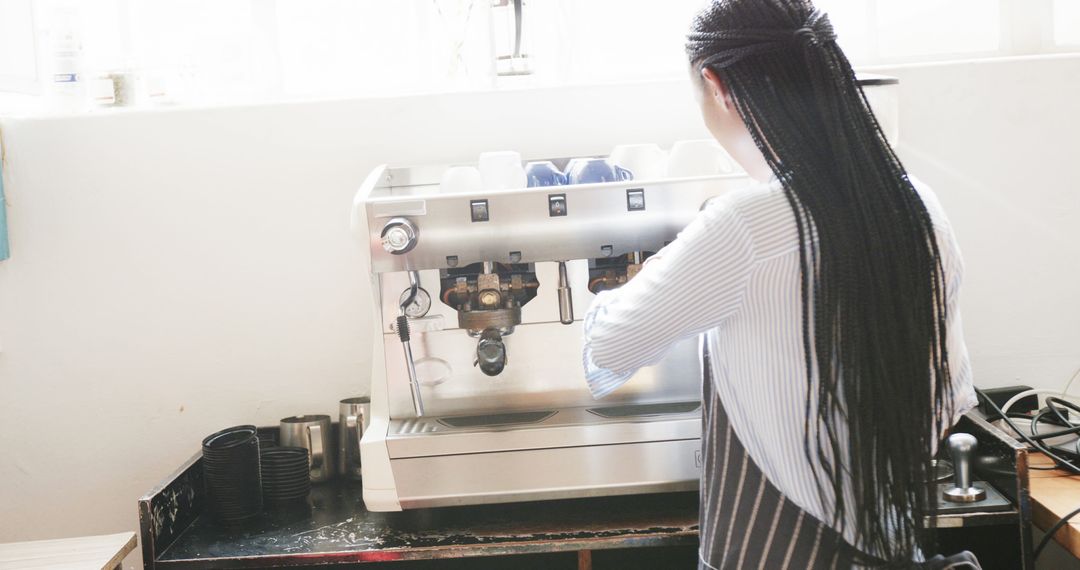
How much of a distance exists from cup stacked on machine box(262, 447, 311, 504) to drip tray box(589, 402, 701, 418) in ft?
1.86

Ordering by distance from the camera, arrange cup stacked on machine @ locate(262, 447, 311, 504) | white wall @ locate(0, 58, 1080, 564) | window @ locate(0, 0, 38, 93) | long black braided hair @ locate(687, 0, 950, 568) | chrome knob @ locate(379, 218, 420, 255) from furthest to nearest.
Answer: white wall @ locate(0, 58, 1080, 564)
window @ locate(0, 0, 38, 93)
cup stacked on machine @ locate(262, 447, 311, 504)
chrome knob @ locate(379, 218, 420, 255)
long black braided hair @ locate(687, 0, 950, 568)

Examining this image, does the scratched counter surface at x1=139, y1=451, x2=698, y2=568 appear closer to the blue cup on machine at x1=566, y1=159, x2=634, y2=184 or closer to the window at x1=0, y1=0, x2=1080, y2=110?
the blue cup on machine at x1=566, y1=159, x2=634, y2=184

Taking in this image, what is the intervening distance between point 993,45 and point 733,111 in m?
1.45

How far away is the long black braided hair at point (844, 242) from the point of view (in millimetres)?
905

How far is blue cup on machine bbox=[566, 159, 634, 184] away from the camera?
1.49m

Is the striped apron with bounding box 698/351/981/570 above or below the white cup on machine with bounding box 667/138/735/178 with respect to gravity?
below

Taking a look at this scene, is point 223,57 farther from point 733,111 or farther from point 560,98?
point 733,111

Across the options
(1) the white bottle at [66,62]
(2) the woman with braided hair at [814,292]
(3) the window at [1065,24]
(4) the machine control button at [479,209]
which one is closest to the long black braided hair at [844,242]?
(2) the woman with braided hair at [814,292]

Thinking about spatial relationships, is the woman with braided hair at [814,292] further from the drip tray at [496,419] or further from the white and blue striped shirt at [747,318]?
the drip tray at [496,419]

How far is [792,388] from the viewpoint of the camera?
0.96m

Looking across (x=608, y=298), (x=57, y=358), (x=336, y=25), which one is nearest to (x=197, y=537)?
(x=57, y=358)

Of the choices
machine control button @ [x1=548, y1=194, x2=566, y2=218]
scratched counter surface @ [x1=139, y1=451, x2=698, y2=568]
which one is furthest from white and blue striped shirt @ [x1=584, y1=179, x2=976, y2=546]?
scratched counter surface @ [x1=139, y1=451, x2=698, y2=568]

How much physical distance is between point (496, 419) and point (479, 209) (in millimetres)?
389

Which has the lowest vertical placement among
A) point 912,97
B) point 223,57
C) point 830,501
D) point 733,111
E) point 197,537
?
point 197,537
